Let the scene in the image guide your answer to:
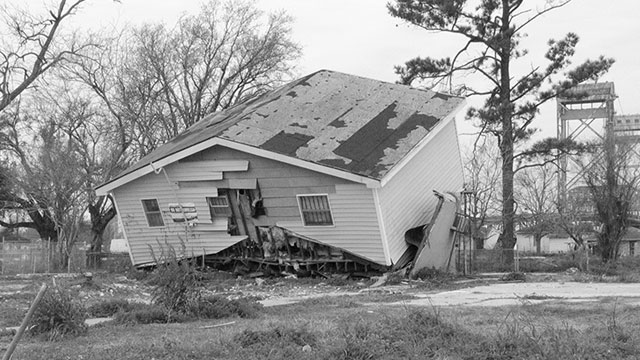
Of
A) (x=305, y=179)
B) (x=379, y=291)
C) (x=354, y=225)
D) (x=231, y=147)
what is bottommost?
(x=379, y=291)

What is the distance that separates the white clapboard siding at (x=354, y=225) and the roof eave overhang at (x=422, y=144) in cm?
80

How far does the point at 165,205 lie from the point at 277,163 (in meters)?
4.89

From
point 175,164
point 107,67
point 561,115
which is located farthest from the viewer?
point 561,115

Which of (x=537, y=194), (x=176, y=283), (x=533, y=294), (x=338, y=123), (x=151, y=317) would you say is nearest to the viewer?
(x=151, y=317)

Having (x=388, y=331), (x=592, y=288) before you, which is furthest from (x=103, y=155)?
(x=388, y=331)

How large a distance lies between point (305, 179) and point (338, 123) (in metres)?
2.59

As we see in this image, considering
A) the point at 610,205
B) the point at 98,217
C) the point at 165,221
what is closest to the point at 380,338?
the point at 165,221

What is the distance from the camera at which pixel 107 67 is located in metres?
38.7

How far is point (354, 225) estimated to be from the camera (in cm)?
2272

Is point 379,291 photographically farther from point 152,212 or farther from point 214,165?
point 152,212

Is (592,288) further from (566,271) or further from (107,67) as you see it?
(107,67)

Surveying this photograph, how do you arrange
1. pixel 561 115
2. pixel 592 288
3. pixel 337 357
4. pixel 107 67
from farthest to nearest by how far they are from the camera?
pixel 561 115 → pixel 107 67 → pixel 592 288 → pixel 337 357

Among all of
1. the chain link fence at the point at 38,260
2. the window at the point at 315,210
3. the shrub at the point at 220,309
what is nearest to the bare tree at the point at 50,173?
the chain link fence at the point at 38,260

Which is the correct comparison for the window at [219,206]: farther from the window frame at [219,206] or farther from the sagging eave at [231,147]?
the sagging eave at [231,147]
